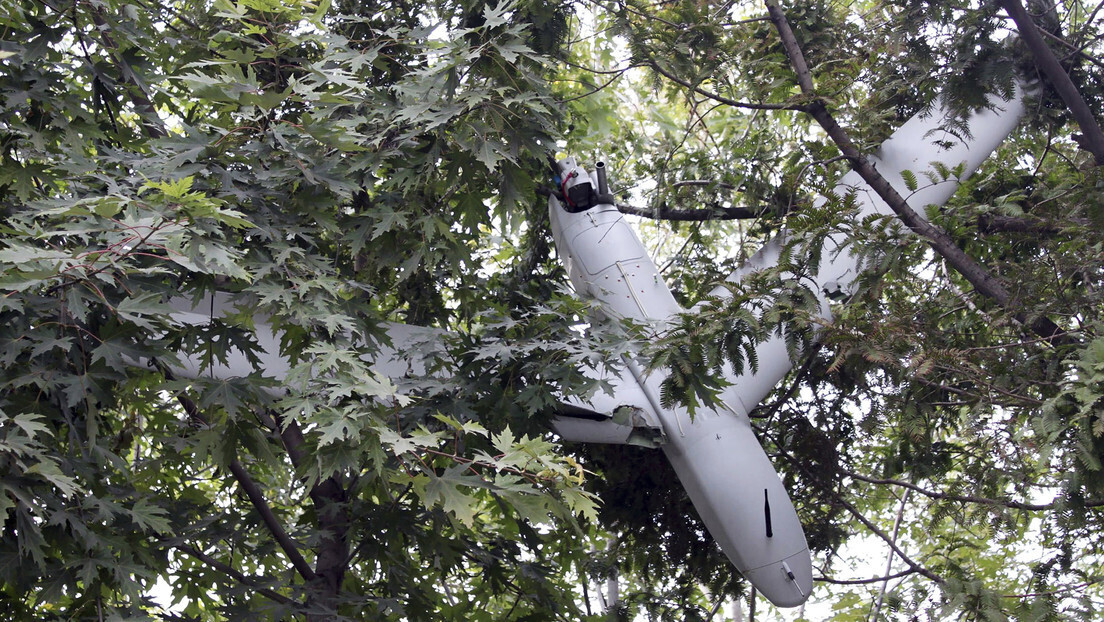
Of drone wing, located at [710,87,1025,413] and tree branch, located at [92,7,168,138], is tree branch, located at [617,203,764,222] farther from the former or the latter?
tree branch, located at [92,7,168,138]

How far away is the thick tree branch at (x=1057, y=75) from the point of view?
4266 millimetres

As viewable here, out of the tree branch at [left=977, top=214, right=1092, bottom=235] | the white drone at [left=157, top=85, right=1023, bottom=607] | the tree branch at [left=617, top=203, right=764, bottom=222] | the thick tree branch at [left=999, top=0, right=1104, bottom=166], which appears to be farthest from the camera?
the tree branch at [left=617, top=203, right=764, bottom=222]

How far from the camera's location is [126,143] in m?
4.58

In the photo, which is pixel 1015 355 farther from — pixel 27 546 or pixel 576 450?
pixel 27 546

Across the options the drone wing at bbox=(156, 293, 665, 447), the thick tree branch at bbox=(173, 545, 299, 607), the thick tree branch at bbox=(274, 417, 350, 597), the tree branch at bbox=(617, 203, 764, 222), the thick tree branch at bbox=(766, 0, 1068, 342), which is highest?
the tree branch at bbox=(617, 203, 764, 222)

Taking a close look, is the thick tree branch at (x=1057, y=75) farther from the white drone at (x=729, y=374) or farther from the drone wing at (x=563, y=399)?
the drone wing at (x=563, y=399)

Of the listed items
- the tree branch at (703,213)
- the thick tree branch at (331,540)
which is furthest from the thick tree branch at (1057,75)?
the thick tree branch at (331,540)

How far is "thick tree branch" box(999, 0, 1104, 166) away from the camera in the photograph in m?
4.27

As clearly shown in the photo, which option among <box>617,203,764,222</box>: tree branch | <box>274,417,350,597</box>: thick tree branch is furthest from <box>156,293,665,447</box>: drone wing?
<box>617,203,764,222</box>: tree branch

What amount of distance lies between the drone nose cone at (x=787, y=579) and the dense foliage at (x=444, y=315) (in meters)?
0.32

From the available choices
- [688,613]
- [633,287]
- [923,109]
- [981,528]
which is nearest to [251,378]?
[633,287]

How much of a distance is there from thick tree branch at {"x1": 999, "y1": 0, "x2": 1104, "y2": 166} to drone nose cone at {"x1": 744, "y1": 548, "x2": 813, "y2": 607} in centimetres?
229

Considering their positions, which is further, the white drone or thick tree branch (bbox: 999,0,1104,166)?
the white drone

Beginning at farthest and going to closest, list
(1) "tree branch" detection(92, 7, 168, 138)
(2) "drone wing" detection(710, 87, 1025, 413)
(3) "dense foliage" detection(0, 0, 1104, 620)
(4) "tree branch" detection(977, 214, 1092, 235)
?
(2) "drone wing" detection(710, 87, 1025, 413)
(4) "tree branch" detection(977, 214, 1092, 235)
(1) "tree branch" detection(92, 7, 168, 138)
(3) "dense foliage" detection(0, 0, 1104, 620)
